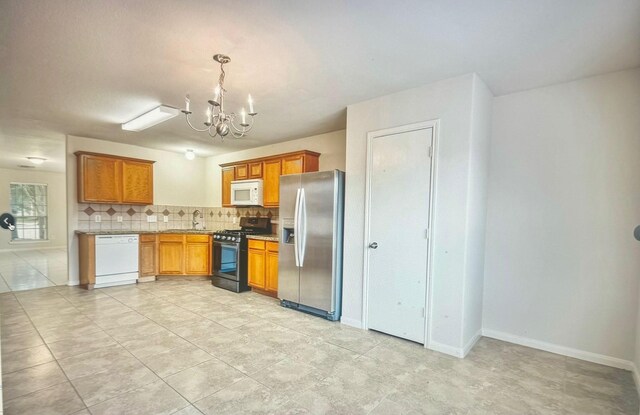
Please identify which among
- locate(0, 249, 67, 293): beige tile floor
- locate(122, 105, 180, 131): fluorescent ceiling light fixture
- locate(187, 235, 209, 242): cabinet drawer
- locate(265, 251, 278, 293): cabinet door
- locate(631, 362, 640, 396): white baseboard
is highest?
locate(122, 105, 180, 131): fluorescent ceiling light fixture

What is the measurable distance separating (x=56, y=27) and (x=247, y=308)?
336 cm

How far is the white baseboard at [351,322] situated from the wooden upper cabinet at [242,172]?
10.5ft

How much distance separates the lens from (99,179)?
5.16m

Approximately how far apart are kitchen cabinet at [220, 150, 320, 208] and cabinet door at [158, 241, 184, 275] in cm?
119

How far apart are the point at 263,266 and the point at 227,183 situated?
2.12m

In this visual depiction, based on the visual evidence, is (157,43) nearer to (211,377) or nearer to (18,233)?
(211,377)

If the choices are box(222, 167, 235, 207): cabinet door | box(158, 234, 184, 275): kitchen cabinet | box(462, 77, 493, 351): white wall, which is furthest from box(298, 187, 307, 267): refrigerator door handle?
box(158, 234, 184, 275): kitchen cabinet

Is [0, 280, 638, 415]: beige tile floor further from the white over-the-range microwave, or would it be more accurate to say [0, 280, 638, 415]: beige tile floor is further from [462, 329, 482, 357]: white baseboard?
the white over-the-range microwave

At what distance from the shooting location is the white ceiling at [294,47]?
6.12ft

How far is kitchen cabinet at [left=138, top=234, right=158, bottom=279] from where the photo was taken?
17.7ft

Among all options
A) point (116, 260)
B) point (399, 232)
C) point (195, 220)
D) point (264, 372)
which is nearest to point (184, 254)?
point (116, 260)

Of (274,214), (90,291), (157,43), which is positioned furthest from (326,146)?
(90,291)

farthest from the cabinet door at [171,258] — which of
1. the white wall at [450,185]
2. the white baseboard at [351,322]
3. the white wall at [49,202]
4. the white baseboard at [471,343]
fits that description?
the white wall at [49,202]

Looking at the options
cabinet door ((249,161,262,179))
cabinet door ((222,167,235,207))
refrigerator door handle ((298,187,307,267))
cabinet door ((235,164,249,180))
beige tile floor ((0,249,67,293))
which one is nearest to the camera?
refrigerator door handle ((298,187,307,267))
